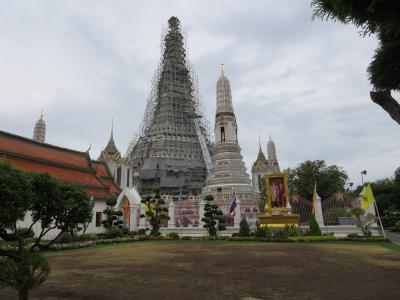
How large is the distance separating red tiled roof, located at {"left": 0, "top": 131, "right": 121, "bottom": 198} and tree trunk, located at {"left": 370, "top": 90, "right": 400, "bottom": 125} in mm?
19929

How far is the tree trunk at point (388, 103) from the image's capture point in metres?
8.29

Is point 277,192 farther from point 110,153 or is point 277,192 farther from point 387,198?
point 110,153

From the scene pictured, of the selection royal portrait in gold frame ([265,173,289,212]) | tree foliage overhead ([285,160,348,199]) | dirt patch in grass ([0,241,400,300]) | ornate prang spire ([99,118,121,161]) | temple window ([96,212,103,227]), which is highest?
ornate prang spire ([99,118,121,161])

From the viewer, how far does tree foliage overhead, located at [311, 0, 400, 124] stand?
632 centimetres

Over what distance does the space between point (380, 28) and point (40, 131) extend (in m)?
55.7

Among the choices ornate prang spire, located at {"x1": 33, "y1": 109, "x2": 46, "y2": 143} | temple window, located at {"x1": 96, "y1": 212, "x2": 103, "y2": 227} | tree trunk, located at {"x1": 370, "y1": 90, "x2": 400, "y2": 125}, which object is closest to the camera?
tree trunk, located at {"x1": 370, "y1": 90, "x2": 400, "y2": 125}

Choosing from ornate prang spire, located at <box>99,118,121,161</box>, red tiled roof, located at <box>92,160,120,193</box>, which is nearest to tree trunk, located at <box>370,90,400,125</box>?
red tiled roof, located at <box>92,160,120,193</box>

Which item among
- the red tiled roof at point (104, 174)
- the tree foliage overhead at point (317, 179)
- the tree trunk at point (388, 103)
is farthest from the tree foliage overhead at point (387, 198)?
the tree trunk at point (388, 103)

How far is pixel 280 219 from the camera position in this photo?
80.7 feet

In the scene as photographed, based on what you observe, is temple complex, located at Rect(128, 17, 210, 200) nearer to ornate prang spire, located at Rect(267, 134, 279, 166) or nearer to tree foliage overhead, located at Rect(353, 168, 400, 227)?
ornate prang spire, located at Rect(267, 134, 279, 166)

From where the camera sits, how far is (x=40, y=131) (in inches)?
2119

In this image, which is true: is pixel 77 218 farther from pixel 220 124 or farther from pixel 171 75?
pixel 171 75

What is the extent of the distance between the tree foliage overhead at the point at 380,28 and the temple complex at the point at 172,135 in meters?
42.9

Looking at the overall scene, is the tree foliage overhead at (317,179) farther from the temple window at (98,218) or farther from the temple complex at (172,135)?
the temple window at (98,218)
